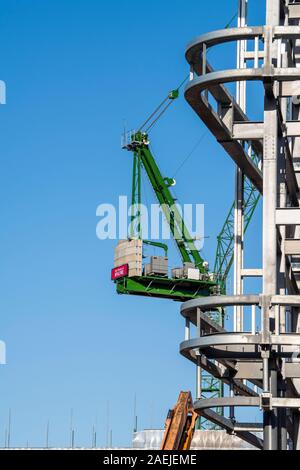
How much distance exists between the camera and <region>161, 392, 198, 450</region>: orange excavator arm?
224ft

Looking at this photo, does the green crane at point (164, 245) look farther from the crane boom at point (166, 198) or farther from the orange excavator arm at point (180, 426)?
the orange excavator arm at point (180, 426)

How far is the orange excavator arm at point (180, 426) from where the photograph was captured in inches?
2687

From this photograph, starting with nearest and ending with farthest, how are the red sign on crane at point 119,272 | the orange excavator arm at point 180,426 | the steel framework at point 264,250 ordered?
the steel framework at point 264,250 < the orange excavator arm at point 180,426 < the red sign on crane at point 119,272

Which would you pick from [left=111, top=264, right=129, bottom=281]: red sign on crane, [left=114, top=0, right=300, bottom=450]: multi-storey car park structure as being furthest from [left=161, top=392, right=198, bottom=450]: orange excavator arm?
[left=111, top=264, right=129, bottom=281]: red sign on crane

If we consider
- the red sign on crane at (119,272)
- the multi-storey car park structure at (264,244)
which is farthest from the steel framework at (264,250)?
the red sign on crane at (119,272)

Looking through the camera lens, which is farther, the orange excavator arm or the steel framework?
the orange excavator arm

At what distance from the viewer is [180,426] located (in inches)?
2712

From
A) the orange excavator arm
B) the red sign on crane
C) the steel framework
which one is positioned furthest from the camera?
the red sign on crane

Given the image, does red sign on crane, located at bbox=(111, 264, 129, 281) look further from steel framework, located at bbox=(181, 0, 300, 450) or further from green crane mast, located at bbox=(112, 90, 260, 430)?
steel framework, located at bbox=(181, 0, 300, 450)

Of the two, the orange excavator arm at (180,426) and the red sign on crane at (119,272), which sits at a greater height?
the red sign on crane at (119,272)

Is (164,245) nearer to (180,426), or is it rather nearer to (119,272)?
(119,272)

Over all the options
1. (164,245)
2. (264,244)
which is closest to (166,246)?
(164,245)

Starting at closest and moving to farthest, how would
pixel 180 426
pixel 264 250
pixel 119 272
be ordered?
pixel 264 250
pixel 180 426
pixel 119 272

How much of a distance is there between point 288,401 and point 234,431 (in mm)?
7469
